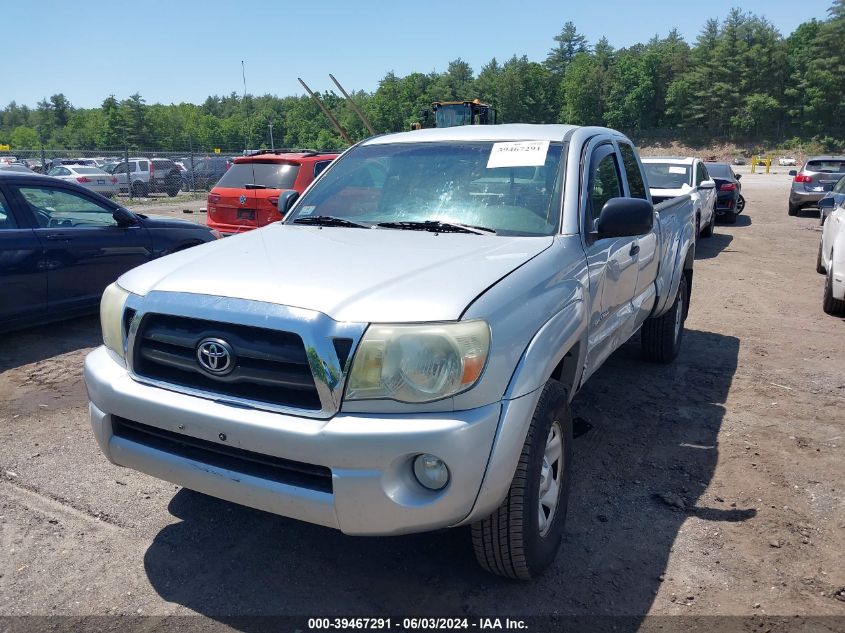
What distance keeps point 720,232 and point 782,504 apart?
13864 mm

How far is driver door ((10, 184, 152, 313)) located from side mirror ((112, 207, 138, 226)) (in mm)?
52

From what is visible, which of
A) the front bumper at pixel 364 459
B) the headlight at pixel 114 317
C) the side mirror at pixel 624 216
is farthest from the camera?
the side mirror at pixel 624 216

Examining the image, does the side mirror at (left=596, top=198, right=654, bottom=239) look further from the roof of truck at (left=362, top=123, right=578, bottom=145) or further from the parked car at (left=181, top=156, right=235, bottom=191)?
the parked car at (left=181, top=156, right=235, bottom=191)

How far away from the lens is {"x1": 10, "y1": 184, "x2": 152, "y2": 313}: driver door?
246 inches

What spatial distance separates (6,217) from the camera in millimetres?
6023

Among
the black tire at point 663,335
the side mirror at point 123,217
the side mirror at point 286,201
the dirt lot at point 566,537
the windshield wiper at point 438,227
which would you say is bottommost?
the dirt lot at point 566,537

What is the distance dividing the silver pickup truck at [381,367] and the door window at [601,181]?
0.58ft

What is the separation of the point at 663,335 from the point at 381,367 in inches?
160

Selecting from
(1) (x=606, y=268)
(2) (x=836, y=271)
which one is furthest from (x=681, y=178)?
(1) (x=606, y=268)

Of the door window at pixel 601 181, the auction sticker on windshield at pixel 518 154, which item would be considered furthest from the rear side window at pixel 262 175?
the auction sticker on windshield at pixel 518 154

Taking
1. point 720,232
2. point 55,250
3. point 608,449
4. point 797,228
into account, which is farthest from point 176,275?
point 797,228

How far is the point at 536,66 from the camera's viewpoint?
11844 cm

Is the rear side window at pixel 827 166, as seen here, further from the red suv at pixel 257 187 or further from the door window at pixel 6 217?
the door window at pixel 6 217

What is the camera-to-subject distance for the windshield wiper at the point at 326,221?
3734mm
